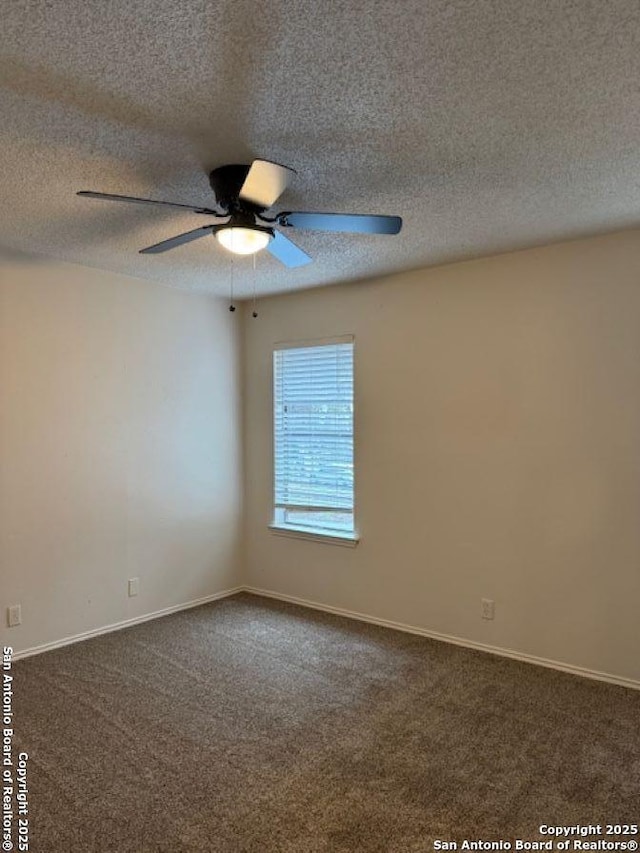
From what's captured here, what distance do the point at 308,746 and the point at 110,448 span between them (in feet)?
7.84

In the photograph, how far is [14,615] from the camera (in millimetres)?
3480

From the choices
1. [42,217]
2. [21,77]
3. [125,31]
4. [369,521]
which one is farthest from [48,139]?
[369,521]

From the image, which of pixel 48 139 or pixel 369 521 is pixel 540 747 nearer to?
pixel 369 521

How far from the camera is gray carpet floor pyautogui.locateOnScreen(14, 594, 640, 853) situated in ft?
6.71

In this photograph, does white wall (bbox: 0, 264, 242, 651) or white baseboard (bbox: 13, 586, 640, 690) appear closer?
white baseboard (bbox: 13, 586, 640, 690)

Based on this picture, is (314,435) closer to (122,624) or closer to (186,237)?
(122,624)

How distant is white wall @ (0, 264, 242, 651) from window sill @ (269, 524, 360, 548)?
17.6 inches

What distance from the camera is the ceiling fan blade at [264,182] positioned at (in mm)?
1902

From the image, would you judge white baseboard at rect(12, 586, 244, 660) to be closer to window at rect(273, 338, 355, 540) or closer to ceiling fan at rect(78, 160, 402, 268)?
window at rect(273, 338, 355, 540)

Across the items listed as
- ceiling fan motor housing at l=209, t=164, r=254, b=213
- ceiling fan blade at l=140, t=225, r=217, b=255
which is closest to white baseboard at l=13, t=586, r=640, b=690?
ceiling fan blade at l=140, t=225, r=217, b=255

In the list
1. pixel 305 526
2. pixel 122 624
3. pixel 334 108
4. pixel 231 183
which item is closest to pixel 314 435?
pixel 305 526

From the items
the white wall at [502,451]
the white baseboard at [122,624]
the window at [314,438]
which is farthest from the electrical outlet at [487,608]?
the white baseboard at [122,624]

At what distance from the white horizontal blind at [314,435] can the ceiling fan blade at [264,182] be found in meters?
2.22

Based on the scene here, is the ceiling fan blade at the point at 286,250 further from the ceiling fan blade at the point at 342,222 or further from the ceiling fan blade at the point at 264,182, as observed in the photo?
the ceiling fan blade at the point at 264,182
